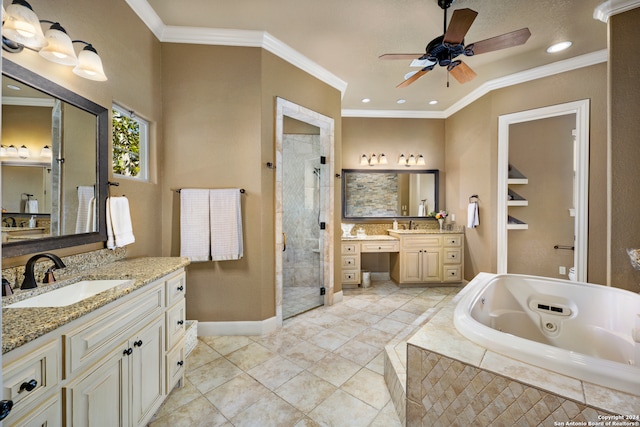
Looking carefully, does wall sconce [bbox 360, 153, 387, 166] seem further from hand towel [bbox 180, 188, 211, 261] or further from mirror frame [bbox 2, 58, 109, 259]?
mirror frame [bbox 2, 58, 109, 259]

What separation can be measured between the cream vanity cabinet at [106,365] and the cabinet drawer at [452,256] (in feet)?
11.9

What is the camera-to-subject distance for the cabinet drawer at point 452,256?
415 cm

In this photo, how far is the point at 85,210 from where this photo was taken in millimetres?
1788

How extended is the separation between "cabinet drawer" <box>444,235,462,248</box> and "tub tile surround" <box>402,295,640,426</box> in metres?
2.84

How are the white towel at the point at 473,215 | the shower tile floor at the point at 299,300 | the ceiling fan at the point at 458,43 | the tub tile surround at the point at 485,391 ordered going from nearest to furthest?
the tub tile surround at the point at 485,391, the ceiling fan at the point at 458,43, the shower tile floor at the point at 299,300, the white towel at the point at 473,215

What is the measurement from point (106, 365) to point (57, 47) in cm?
163

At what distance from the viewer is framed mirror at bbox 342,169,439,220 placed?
462 centimetres

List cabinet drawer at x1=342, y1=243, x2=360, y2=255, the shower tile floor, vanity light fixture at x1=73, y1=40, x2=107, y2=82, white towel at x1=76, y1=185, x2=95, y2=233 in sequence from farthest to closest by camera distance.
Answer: cabinet drawer at x1=342, y1=243, x2=360, y2=255 → the shower tile floor → white towel at x1=76, y1=185, x2=95, y2=233 → vanity light fixture at x1=73, y1=40, x2=107, y2=82

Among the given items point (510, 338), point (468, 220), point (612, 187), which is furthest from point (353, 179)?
point (510, 338)

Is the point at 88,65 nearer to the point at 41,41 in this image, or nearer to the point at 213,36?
the point at 41,41

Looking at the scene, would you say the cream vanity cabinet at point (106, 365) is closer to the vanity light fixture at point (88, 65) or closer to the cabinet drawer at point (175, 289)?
the cabinet drawer at point (175, 289)

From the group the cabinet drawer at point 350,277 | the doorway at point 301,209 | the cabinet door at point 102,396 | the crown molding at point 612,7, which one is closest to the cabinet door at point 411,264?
the cabinet drawer at point 350,277

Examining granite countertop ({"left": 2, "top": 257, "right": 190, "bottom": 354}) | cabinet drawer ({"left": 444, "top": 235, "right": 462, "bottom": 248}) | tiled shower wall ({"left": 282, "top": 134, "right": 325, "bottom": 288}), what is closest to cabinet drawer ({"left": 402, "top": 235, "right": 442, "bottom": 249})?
cabinet drawer ({"left": 444, "top": 235, "right": 462, "bottom": 248})

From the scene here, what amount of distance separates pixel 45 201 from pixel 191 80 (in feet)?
5.31
